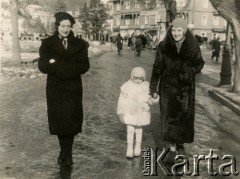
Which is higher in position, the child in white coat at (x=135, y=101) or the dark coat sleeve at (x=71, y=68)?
the dark coat sleeve at (x=71, y=68)

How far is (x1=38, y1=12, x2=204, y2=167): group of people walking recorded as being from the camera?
5.62m

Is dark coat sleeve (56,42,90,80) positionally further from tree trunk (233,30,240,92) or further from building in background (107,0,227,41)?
building in background (107,0,227,41)

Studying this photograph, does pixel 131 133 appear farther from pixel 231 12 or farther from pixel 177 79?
pixel 231 12

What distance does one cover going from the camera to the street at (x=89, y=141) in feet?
19.0

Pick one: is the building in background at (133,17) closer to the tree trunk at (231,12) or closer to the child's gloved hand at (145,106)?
the tree trunk at (231,12)

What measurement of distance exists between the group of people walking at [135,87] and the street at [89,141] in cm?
37

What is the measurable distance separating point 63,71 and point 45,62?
0.25m

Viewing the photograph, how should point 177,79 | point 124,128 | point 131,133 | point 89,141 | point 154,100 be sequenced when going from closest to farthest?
1. point 177,79
2. point 154,100
3. point 131,133
4. point 89,141
5. point 124,128

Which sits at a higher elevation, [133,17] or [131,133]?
[133,17]

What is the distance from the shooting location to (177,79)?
6.03 metres

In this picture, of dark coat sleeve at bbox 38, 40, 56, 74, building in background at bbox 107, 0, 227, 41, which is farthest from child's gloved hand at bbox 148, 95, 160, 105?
building in background at bbox 107, 0, 227, 41

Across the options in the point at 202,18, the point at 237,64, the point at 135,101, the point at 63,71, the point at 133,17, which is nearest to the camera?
the point at 63,71

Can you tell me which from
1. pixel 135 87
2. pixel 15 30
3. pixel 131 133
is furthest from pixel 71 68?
pixel 15 30

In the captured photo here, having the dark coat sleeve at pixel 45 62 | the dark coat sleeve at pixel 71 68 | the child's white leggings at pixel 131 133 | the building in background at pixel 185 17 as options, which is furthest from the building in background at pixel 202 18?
the dark coat sleeve at pixel 45 62
